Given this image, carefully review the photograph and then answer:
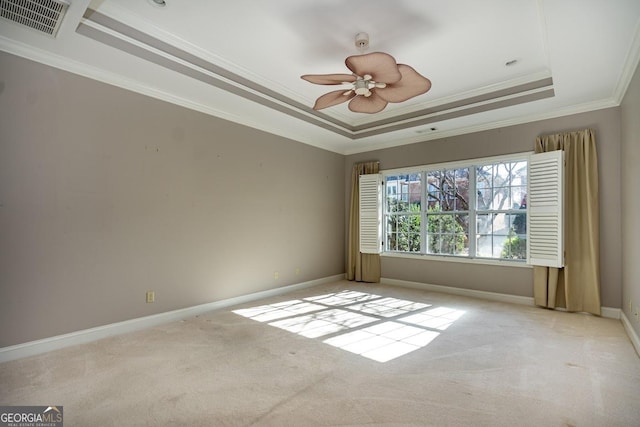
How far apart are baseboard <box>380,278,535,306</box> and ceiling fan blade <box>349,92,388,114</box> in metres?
3.24

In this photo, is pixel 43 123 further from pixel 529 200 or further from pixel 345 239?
pixel 529 200

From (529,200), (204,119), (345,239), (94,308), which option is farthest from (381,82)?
(345,239)

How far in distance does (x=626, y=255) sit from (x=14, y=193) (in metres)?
6.09

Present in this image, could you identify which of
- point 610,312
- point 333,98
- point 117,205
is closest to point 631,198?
point 610,312

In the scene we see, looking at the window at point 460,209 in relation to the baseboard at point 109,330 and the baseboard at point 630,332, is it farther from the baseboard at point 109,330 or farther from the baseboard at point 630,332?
the baseboard at point 109,330

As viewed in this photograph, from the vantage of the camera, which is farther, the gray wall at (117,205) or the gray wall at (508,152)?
the gray wall at (508,152)

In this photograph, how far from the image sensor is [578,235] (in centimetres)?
393

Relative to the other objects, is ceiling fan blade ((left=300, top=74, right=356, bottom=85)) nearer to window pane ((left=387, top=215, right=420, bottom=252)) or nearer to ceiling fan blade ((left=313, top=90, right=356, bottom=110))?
ceiling fan blade ((left=313, top=90, right=356, bottom=110))

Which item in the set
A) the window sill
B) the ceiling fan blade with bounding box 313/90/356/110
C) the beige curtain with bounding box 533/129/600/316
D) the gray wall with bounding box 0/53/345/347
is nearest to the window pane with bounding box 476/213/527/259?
the window sill

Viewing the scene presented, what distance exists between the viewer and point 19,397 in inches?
81.0

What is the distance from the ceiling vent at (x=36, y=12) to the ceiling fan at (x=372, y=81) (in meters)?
1.84

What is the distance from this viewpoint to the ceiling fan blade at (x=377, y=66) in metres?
2.35

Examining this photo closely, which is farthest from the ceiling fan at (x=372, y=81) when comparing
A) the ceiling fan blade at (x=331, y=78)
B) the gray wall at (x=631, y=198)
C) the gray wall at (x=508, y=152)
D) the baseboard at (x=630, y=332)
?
the baseboard at (x=630, y=332)

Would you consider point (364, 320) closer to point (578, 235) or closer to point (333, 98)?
point (333, 98)
